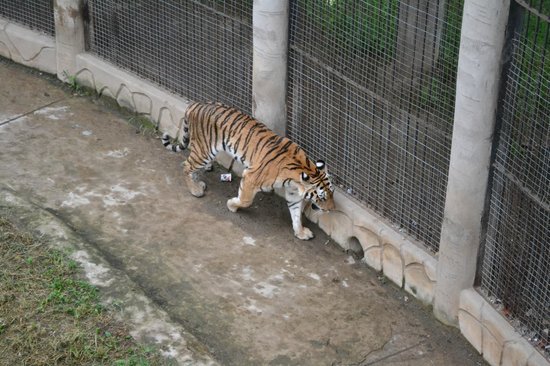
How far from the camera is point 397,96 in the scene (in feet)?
24.6

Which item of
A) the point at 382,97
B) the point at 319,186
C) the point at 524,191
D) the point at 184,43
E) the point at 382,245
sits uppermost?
the point at 382,97

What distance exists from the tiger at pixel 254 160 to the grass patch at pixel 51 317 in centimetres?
173

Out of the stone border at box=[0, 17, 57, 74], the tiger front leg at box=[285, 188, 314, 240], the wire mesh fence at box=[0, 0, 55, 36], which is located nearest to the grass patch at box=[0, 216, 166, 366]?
the tiger front leg at box=[285, 188, 314, 240]

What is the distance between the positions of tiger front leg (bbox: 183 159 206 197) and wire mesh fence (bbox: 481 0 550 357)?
9.45 ft

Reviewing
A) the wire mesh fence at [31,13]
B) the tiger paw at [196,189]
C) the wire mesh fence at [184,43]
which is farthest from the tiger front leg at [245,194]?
the wire mesh fence at [31,13]

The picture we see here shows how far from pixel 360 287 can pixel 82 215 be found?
2376 mm

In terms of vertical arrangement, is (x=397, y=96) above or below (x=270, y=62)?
above

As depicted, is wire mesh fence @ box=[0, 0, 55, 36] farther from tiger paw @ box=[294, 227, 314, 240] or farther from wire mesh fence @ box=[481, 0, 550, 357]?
wire mesh fence @ box=[481, 0, 550, 357]

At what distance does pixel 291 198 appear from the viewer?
8.57 m

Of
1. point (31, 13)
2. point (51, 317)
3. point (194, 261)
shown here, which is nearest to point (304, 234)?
point (194, 261)

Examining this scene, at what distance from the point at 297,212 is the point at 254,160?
56 centimetres

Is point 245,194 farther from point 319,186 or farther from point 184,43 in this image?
point 184,43

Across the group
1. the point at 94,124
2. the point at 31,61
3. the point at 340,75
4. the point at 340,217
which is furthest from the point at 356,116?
the point at 31,61

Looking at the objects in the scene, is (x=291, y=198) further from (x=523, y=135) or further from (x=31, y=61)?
(x=31, y=61)
